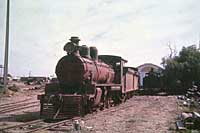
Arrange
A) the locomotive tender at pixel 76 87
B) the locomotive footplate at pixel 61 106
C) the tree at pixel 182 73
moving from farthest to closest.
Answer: the tree at pixel 182 73 < the locomotive tender at pixel 76 87 < the locomotive footplate at pixel 61 106

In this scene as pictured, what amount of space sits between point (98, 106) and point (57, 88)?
2.71 meters

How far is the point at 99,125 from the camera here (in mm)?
12992

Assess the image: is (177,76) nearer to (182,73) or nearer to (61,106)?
(182,73)

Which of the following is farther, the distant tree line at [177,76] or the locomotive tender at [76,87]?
the distant tree line at [177,76]

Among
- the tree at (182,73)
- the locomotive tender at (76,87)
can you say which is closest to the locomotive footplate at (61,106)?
the locomotive tender at (76,87)

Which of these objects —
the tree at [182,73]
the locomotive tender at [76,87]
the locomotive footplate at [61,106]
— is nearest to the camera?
the locomotive footplate at [61,106]

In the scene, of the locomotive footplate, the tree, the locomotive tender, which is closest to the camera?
the locomotive footplate

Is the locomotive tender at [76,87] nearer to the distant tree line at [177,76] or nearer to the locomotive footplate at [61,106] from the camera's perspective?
the locomotive footplate at [61,106]

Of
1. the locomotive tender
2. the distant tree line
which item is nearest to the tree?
the distant tree line

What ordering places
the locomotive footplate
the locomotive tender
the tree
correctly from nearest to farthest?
1. the locomotive footplate
2. the locomotive tender
3. the tree

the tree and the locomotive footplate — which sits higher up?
the tree

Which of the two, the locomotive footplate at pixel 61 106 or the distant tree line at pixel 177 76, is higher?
the distant tree line at pixel 177 76

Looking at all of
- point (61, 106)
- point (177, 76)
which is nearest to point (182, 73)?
point (177, 76)

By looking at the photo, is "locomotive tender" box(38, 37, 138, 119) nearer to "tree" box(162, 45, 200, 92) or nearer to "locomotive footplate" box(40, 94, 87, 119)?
"locomotive footplate" box(40, 94, 87, 119)
